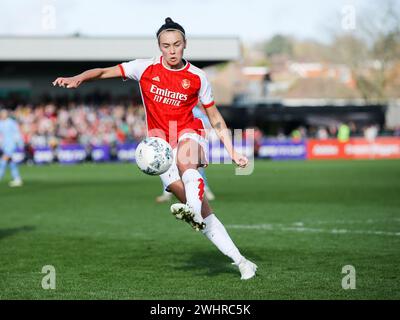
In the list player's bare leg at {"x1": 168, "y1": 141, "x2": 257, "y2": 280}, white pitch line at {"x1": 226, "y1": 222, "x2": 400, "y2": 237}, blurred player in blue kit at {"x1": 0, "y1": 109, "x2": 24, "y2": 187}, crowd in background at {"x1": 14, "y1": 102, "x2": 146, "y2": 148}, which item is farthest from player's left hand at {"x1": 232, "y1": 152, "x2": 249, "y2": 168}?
crowd in background at {"x1": 14, "y1": 102, "x2": 146, "y2": 148}

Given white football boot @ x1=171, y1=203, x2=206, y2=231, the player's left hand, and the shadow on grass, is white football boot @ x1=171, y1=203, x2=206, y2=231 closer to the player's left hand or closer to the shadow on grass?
the player's left hand

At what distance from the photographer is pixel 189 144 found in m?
8.67

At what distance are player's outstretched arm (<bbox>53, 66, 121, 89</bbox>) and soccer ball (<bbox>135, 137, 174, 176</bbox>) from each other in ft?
2.71

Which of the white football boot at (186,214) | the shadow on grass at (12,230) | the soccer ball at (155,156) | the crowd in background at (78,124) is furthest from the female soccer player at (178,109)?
the crowd in background at (78,124)

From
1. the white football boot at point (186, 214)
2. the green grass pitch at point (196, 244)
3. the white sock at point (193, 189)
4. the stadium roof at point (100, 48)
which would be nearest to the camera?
the white football boot at point (186, 214)

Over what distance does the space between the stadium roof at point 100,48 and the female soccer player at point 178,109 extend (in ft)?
Answer: 128

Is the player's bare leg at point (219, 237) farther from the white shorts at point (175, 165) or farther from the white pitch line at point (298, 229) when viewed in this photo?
the white pitch line at point (298, 229)

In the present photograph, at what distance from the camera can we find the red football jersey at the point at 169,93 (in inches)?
344

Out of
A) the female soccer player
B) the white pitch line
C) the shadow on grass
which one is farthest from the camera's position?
the shadow on grass

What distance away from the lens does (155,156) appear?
841 centimetres

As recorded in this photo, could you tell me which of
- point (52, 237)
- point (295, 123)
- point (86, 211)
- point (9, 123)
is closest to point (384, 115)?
point (295, 123)

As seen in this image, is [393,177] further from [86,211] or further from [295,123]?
[295,123]

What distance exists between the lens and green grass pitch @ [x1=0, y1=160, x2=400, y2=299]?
8.22 metres

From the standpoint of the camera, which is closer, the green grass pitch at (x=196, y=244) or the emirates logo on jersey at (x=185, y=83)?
the green grass pitch at (x=196, y=244)
